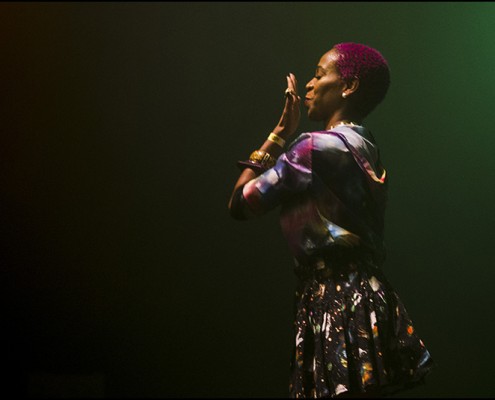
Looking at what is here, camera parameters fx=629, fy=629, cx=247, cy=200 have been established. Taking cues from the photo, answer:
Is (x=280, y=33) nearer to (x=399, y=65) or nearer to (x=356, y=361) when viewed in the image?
(x=399, y=65)

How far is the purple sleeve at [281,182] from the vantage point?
1348 millimetres

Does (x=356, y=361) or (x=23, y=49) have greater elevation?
(x=23, y=49)

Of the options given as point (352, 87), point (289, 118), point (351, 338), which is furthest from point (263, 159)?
point (351, 338)

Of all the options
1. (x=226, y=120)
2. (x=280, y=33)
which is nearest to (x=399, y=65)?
(x=280, y=33)

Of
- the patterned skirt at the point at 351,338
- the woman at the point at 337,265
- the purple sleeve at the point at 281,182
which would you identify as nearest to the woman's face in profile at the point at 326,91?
the woman at the point at 337,265

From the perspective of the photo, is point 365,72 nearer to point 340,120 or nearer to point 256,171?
point 340,120

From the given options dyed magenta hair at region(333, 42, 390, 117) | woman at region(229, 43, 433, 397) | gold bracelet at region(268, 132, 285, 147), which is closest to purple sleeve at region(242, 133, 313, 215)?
woman at region(229, 43, 433, 397)

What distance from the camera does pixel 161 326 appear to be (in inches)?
92.7

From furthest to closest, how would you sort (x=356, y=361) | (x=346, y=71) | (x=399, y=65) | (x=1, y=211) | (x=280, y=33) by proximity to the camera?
(x=1, y=211), (x=280, y=33), (x=399, y=65), (x=346, y=71), (x=356, y=361)

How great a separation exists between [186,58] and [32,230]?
88cm

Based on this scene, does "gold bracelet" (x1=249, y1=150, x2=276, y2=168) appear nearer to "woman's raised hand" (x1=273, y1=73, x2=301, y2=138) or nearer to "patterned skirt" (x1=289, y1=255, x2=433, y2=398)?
"woman's raised hand" (x1=273, y1=73, x2=301, y2=138)

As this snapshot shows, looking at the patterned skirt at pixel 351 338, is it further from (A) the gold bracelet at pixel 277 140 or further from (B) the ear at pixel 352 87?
(B) the ear at pixel 352 87

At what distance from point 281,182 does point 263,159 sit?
13 centimetres

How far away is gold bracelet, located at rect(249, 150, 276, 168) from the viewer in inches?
57.2
